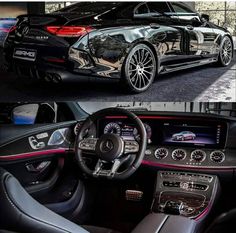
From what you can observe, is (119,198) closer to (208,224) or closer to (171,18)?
(208,224)

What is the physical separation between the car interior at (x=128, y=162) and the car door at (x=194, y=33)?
358 millimetres

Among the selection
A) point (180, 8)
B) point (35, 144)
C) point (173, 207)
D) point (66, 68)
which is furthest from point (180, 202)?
point (180, 8)

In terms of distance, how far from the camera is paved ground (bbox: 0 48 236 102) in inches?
99.0

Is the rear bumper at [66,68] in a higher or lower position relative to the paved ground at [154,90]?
higher

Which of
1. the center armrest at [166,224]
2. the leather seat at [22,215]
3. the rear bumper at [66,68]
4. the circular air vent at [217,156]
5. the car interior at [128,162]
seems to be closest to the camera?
the leather seat at [22,215]

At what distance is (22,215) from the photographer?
0.96 meters

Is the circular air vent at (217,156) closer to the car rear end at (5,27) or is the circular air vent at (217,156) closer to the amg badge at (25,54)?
the amg badge at (25,54)

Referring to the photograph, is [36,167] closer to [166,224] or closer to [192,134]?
[192,134]

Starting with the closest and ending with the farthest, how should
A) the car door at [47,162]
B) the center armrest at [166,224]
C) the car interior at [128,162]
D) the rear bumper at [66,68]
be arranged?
the center armrest at [166,224]
the car interior at [128,162]
the car door at [47,162]
the rear bumper at [66,68]

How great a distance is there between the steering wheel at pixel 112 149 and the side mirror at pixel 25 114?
0.81 metres

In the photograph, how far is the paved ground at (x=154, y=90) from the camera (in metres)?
2.52

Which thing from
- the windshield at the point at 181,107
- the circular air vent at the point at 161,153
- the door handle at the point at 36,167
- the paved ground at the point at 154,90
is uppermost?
the paved ground at the point at 154,90

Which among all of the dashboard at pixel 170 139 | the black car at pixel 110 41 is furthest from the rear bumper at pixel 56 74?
the dashboard at pixel 170 139

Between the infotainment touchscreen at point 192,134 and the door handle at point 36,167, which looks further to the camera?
the door handle at point 36,167
